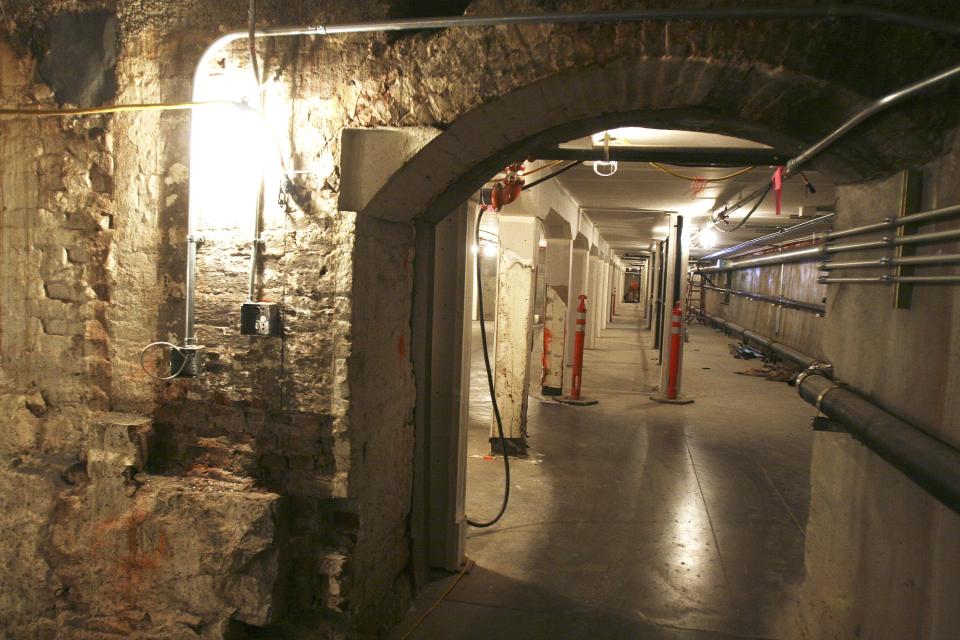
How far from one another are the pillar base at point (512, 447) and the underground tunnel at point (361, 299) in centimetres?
208

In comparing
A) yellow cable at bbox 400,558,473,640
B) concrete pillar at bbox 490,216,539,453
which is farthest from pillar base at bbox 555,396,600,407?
yellow cable at bbox 400,558,473,640

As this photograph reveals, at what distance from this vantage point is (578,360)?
24.4ft

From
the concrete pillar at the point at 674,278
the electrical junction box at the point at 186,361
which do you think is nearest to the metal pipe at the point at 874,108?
the electrical junction box at the point at 186,361

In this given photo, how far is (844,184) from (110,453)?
312 cm

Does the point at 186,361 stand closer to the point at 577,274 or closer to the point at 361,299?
the point at 361,299

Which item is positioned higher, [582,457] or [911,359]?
[911,359]

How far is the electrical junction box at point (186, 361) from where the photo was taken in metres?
2.41

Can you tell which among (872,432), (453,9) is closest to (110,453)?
(453,9)

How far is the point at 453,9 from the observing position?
2.54 metres

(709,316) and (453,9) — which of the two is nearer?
(453,9)

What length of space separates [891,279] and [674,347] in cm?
581

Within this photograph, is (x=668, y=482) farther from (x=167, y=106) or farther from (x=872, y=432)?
(x=167, y=106)

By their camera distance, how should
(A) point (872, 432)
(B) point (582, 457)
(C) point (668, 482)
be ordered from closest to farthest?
(A) point (872, 432)
(C) point (668, 482)
(B) point (582, 457)

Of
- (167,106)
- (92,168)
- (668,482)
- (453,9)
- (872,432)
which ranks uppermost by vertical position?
(453,9)
